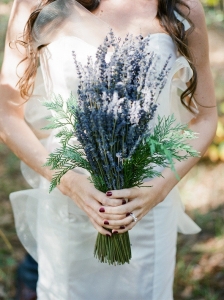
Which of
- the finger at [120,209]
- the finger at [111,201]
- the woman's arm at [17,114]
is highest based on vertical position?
the woman's arm at [17,114]

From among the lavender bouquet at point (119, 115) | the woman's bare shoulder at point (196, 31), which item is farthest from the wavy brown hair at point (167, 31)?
the lavender bouquet at point (119, 115)

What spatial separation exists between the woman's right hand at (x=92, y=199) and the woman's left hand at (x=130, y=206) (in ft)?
0.05

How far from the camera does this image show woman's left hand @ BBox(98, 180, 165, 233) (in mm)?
1599

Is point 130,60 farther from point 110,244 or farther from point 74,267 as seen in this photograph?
point 74,267

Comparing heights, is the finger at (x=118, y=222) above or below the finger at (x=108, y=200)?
below

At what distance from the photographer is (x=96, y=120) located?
1.40 meters

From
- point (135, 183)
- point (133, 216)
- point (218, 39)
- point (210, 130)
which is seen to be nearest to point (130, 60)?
point (135, 183)

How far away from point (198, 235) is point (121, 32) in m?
2.11

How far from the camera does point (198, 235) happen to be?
3590mm

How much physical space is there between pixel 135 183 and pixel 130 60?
469mm

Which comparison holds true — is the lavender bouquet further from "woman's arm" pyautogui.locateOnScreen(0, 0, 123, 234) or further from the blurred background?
the blurred background

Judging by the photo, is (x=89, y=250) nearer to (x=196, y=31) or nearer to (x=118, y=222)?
(x=118, y=222)

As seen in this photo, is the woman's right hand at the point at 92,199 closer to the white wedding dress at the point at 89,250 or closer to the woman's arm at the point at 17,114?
the woman's arm at the point at 17,114

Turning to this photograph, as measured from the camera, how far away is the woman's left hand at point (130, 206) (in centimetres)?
160
